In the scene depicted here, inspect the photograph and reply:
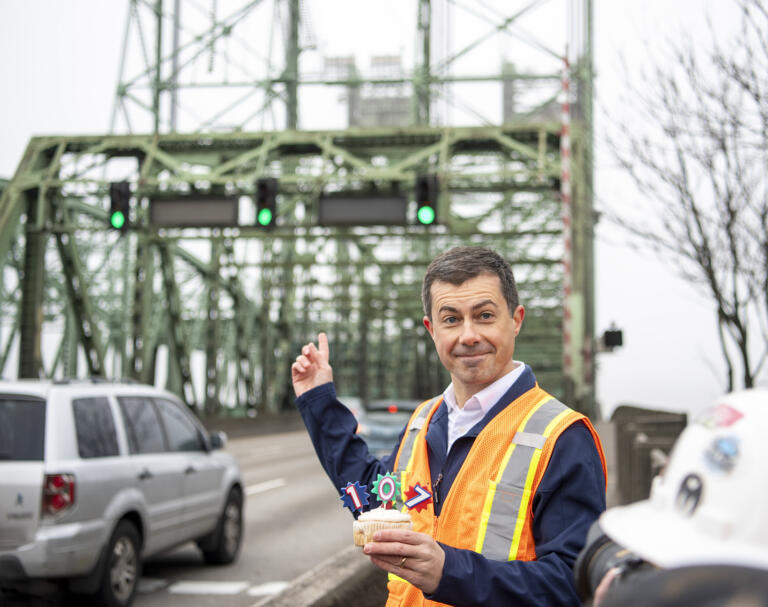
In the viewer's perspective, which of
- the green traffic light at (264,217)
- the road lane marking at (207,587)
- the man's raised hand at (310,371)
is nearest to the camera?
the man's raised hand at (310,371)

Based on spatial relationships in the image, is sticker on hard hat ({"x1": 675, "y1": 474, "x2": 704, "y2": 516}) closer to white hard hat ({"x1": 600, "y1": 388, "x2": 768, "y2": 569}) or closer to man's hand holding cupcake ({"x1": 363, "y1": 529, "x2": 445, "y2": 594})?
white hard hat ({"x1": 600, "y1": 388, "x2": 768, "y2": 569})

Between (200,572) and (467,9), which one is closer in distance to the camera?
(200,572)

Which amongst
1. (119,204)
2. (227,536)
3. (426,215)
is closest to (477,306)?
(227,536)

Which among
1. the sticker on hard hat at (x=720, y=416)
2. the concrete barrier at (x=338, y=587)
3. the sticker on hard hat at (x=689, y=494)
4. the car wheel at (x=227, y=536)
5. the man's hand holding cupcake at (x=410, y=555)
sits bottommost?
the car wheel at (x=227, y=536)

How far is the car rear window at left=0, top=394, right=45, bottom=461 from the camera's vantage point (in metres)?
6.73

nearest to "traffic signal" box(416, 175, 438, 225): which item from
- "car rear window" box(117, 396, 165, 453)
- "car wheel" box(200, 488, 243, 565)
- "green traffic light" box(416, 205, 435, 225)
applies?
"green traffic light" box(416, 205, 435, 225)

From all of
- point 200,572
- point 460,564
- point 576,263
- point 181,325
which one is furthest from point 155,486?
point 181,325

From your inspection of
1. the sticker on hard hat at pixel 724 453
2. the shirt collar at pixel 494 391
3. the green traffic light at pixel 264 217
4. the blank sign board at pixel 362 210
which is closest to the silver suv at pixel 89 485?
the shirt collar at pixel 494 391

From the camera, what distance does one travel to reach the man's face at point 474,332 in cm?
272

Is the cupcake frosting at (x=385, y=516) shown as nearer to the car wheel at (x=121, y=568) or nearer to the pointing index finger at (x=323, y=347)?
the pointing index finger at (x=323, y=347)

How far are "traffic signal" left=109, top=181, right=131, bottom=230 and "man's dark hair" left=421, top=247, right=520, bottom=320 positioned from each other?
1664 cm

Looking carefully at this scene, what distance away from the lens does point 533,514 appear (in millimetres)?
2449

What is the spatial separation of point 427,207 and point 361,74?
56.8 feet

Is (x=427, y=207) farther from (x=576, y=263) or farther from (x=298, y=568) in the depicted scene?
(x=298, y=568)
